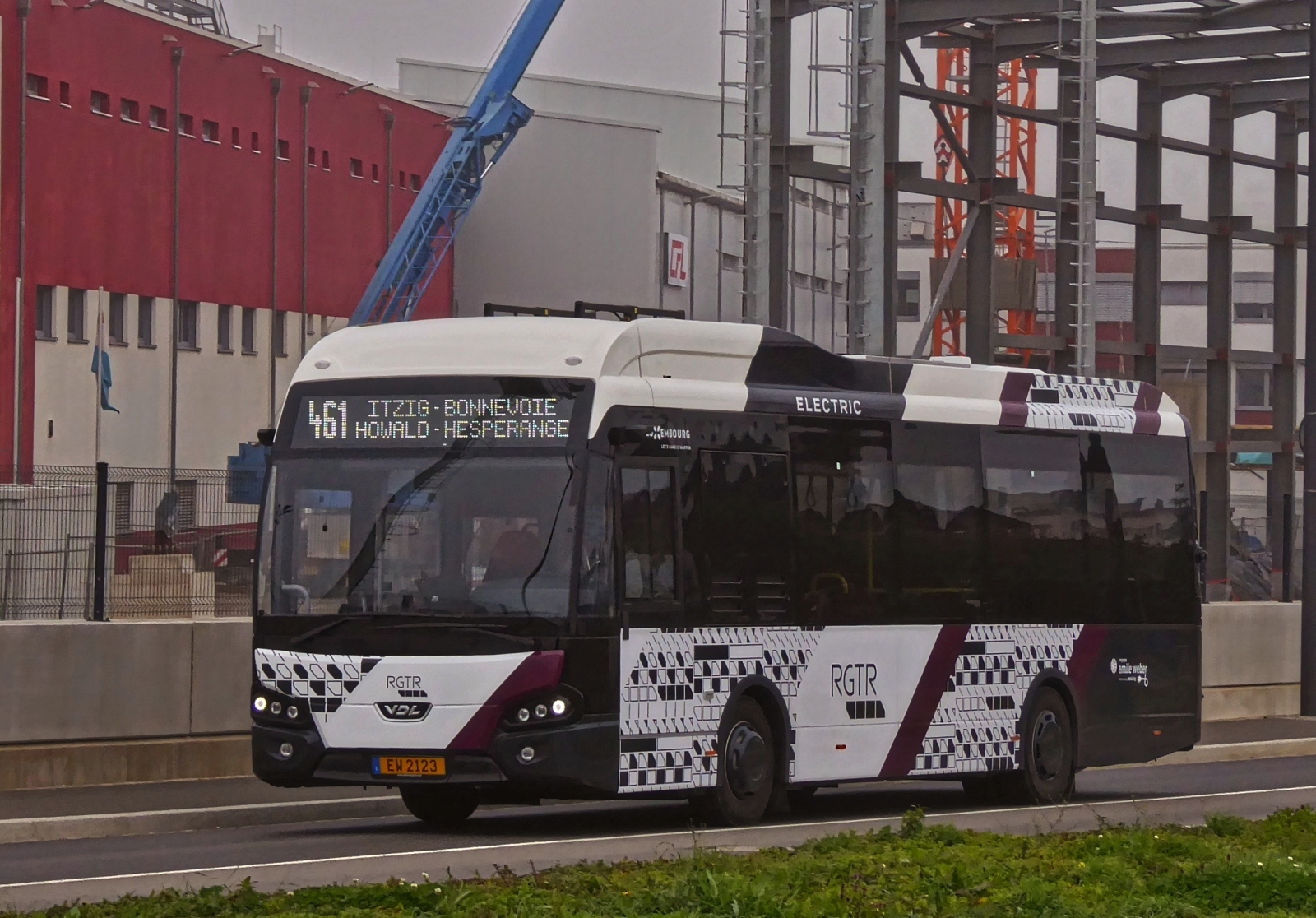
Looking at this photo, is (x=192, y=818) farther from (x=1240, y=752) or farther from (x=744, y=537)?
(x=1240, y=752)

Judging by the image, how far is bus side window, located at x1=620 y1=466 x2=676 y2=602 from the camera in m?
14.1

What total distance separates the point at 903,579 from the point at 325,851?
16.1 feet

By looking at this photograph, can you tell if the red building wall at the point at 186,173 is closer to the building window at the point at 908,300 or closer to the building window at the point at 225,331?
the building window at the point at 225,331

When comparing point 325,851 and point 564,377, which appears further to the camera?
point 564,377

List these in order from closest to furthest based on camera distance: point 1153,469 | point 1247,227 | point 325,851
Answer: point 325,851
point 1153,469
point 1247,227

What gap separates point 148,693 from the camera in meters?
18.0

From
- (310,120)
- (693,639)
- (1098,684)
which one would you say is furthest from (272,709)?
(310,120)

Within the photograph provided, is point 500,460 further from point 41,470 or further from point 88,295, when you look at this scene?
point 88,295

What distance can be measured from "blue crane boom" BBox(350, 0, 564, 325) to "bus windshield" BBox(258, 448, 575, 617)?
5190cm

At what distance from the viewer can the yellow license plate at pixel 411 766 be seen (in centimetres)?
1370

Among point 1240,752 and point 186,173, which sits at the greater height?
point 186,173

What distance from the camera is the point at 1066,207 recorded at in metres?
37.3

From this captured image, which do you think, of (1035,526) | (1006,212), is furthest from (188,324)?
(1035,526)

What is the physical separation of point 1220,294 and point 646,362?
3063 centimetres
